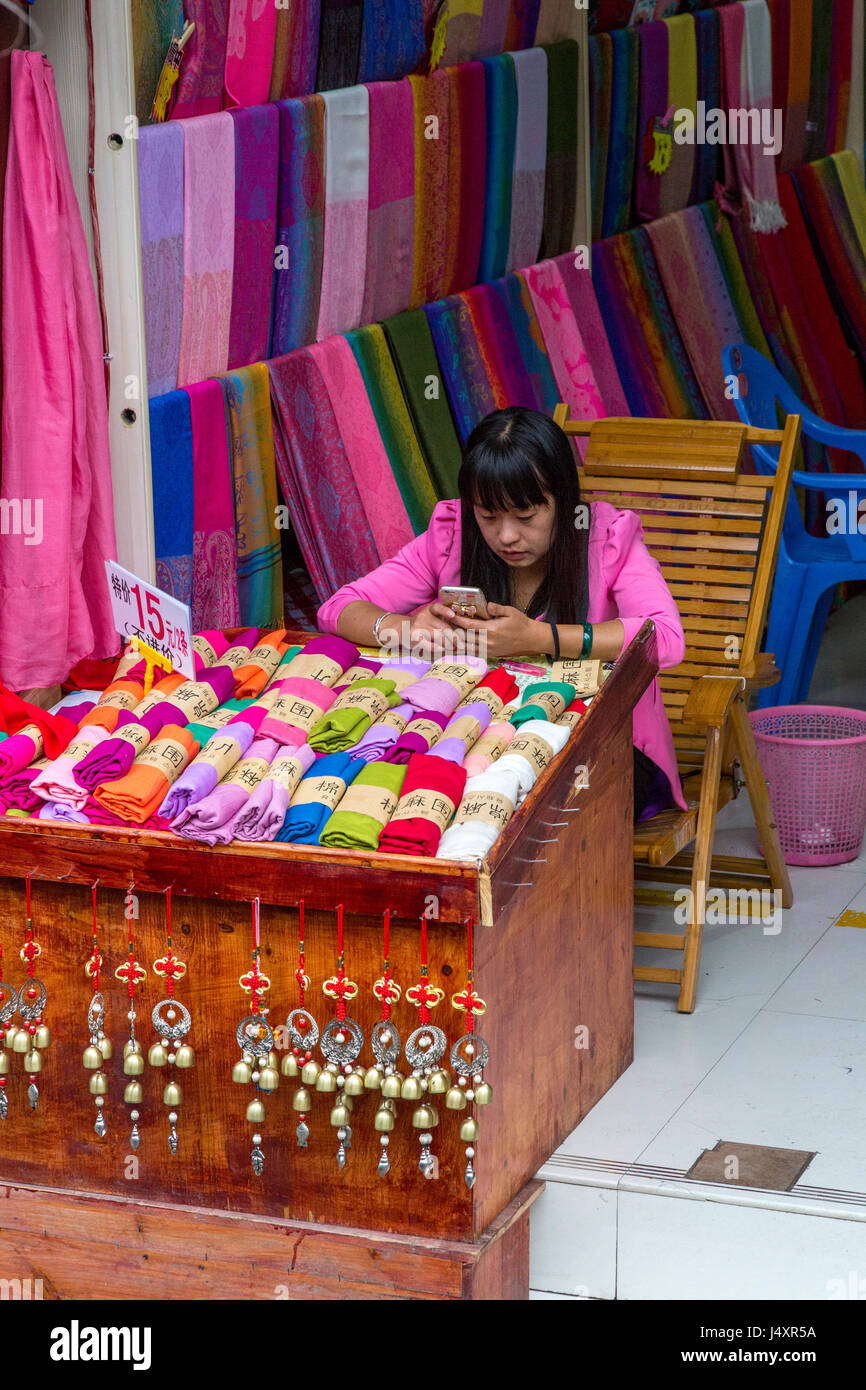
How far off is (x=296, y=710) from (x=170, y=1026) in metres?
0.54

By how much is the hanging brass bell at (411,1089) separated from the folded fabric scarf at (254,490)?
1.61m

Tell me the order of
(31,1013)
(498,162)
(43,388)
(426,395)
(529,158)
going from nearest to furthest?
1. (31,1013)
2. (43,388)
3. (426,395)
4. (498,162)
5. (529,158)

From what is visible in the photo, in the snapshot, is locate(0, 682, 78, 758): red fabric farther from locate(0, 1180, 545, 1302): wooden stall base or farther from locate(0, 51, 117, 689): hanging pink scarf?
locate(0, 1180, 545, 1302): wooden stall base

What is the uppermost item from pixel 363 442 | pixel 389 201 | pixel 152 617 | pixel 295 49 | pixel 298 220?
pixel 295 49

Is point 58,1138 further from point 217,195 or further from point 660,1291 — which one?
point 217,195

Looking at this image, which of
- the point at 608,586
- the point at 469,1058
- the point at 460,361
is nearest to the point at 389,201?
the point at 460,361

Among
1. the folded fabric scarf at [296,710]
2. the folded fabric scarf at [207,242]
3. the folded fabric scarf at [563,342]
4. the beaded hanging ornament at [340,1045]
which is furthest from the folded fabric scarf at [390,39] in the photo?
the beaded hanging ornament at [340,1045]

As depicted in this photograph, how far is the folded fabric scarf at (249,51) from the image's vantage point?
3.60 m

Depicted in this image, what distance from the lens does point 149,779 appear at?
250 cm

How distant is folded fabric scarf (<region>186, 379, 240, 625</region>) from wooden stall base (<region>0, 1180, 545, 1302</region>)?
135cm

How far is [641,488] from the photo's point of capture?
4.22 meters

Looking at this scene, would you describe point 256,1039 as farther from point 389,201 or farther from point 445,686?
point 389,201

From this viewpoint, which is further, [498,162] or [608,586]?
[498,162]

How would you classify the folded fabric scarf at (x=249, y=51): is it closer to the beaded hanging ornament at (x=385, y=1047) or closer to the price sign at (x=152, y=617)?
the price sign at (x=152, y=617)
